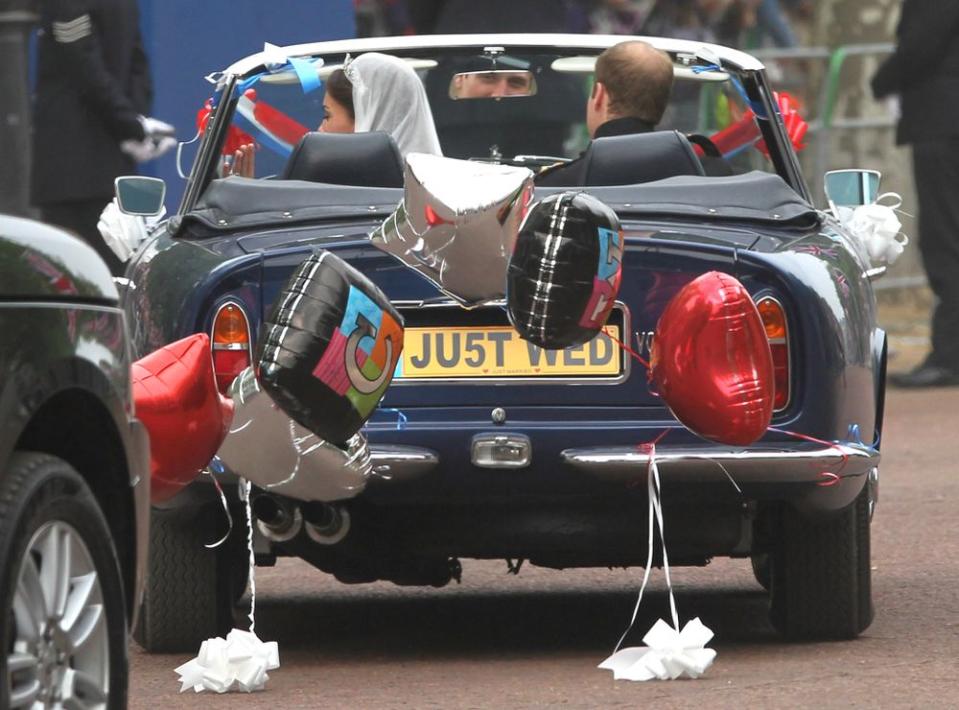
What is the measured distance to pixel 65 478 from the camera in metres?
4.66

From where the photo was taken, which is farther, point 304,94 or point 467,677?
point 304,94

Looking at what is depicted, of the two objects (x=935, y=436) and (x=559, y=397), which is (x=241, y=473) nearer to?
(x=559, y=397)

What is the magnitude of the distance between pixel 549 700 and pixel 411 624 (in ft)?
5.28

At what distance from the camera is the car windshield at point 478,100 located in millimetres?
7898

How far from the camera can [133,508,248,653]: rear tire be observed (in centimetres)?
668

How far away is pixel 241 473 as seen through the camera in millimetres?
6207

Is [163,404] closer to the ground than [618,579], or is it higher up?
higher up

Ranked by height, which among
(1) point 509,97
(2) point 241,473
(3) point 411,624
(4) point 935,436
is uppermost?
(1) point 509,97

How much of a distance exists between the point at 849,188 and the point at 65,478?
149 inches

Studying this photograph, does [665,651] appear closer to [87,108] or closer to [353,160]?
[353,160]

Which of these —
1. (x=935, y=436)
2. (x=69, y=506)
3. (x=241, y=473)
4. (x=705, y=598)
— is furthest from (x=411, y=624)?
(x=935, y=436)

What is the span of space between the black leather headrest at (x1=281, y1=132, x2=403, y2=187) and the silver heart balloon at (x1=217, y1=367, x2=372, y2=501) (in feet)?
3.42

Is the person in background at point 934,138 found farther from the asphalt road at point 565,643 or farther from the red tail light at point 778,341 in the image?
the red tail light at point 778,341

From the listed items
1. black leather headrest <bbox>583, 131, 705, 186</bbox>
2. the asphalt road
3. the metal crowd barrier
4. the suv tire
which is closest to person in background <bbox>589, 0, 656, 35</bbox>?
the metal crowd barrier
